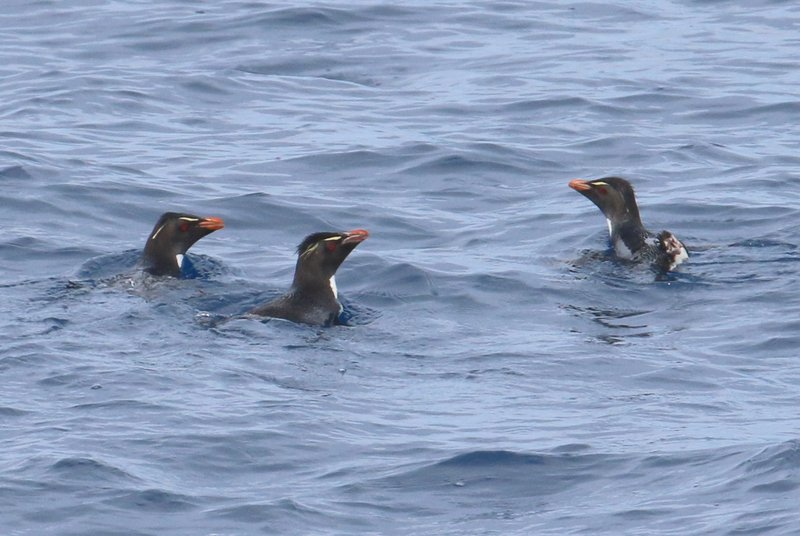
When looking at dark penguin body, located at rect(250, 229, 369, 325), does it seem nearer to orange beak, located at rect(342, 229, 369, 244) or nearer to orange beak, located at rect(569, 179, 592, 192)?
orange beak, located at rect(342, 229, 369, 244)

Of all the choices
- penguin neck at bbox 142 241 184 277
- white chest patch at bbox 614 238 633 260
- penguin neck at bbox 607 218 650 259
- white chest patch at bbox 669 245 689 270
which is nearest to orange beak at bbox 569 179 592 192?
penguin neck at bbox 607 218 650 259

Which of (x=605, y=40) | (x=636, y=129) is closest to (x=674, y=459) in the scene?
(x=636, y=129)

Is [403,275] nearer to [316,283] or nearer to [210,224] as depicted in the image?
[316,283]

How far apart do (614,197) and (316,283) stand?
12.2 ft

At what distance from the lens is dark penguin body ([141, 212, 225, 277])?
15523 mm

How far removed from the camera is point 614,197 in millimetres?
16781

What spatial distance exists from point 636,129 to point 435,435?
11.2 meters

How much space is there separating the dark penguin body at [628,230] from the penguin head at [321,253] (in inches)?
109

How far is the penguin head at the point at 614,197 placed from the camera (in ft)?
54.5

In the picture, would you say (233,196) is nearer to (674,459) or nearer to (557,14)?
(674,459)

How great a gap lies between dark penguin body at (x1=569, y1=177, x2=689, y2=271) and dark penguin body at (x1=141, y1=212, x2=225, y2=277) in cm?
354

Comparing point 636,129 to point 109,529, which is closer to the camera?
point 109,529

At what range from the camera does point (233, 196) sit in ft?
60.7

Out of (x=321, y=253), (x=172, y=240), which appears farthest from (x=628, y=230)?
(x=172, y=240)
